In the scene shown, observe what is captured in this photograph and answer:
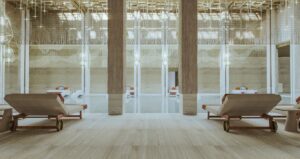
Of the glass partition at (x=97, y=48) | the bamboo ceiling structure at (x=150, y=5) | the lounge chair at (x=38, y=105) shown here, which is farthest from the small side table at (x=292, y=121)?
the glass partition at (x=97, y=48)

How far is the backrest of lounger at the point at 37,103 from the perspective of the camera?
4598 millimetres

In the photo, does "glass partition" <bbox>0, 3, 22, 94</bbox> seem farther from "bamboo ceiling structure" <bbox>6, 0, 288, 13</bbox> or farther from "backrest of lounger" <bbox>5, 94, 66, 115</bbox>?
"backrest of lounger" <bbox>5, 94, 66, 115</bbox>

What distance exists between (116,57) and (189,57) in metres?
2.04

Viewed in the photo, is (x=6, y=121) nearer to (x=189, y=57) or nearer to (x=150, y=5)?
(x=189, y=57)

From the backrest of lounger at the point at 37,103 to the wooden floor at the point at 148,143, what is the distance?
44 centimetres

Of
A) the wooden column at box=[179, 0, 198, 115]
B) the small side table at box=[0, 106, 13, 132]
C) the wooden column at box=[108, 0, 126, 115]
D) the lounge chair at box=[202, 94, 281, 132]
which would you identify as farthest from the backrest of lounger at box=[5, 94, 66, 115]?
the wooden column at box=[179, 0, 198, 115]

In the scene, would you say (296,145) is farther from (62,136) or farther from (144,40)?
(144,40)

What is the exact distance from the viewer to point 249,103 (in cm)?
468

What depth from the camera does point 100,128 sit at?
492 centimetres

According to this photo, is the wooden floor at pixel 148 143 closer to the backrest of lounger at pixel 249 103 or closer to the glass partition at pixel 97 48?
the backrest of lounger at pixel 249 103

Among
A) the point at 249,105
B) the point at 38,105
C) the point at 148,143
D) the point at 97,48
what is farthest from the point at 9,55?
the point at 249,105

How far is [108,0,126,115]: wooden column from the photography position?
6.97m

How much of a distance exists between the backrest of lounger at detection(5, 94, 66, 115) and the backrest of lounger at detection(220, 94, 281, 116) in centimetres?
323

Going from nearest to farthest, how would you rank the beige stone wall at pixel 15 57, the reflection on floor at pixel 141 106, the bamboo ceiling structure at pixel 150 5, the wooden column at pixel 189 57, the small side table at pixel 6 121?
the small side table at pixel 6 121 → the wooden column at pixel 189 57 → the reflection on floor at pixel 141 106 → the beige stone wall at pixel 15 57 → the bamboo ceiling structure at pixel 150 5
